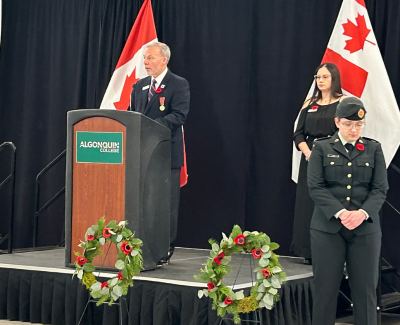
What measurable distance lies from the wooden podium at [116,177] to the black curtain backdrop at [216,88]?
1.71 meters

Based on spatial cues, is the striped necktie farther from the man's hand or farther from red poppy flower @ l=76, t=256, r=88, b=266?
the man's hand

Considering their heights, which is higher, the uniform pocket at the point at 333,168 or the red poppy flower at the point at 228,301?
the uniform pocket at the point at 333,168

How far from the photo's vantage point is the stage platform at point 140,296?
3340 mm

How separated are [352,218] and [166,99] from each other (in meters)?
1.55

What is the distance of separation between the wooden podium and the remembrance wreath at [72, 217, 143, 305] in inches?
10.1

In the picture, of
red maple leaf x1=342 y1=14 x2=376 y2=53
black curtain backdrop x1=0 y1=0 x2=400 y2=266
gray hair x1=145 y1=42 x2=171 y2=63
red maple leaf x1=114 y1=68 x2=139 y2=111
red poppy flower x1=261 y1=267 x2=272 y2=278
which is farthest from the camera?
red maple leaf x1=114 y1=68 x2=139 y2=111

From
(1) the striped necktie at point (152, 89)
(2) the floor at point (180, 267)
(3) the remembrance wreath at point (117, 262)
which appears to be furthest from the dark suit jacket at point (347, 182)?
(1) the striped necktie at point (152, 89)

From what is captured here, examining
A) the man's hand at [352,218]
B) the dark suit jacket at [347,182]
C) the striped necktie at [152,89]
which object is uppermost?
the striped necktie at [152,89]

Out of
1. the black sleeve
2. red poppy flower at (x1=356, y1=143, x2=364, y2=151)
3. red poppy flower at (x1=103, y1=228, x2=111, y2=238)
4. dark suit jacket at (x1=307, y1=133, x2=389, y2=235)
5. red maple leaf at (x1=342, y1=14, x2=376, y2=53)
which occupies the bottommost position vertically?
red poppy flower at (x1=103, y1=228, x2=111, y2=238)

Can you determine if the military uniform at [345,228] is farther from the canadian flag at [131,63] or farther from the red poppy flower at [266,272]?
the canadian flag at [131,63]

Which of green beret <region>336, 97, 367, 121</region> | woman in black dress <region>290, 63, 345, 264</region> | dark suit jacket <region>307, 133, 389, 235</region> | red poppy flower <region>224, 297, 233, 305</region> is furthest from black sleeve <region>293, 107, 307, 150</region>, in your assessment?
red poppy flower <region>224, 297, 233, 305</region>

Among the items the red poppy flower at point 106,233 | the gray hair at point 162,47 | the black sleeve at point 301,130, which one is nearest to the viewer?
the red poppy flower at point 106,233

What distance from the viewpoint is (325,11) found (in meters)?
5.07

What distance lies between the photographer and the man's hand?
2.98 m
